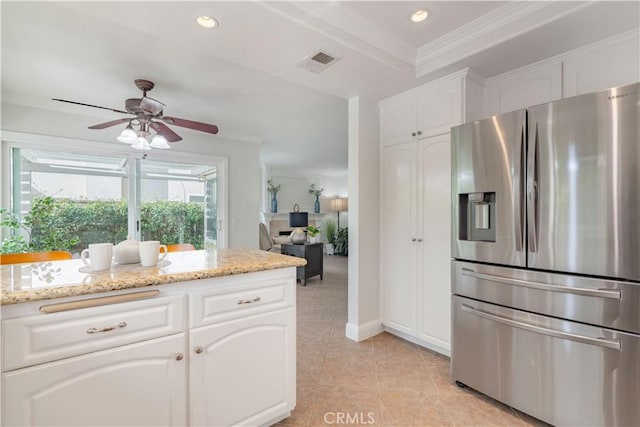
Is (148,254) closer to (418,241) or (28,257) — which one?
(28,257)

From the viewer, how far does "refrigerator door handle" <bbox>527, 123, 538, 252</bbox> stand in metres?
1.59

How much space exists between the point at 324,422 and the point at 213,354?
0.81 m

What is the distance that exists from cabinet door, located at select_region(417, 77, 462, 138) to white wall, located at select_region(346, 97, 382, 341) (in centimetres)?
48

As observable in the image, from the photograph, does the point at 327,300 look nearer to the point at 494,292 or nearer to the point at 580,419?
the point at 494,292

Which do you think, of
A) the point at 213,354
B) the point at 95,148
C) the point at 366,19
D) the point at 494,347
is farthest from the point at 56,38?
the point at 494,347

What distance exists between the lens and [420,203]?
2555mm

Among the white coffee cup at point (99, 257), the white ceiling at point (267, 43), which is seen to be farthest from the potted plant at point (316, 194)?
the white coffee cup at point (99, 257)

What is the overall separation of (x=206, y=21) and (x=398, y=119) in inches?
69.0

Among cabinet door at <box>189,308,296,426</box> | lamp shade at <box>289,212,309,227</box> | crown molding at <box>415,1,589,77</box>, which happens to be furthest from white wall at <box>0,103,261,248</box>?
cabinet door at <box>189,308,296,426</box>

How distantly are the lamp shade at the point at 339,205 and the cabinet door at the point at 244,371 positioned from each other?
298 inches

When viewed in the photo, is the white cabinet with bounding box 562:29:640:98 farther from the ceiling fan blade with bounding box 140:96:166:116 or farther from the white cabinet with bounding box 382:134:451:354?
the ceiling fan blade with bounding box 140:96:166:116

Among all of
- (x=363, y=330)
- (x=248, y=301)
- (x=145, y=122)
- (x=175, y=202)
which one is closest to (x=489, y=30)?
(x=248, y=301)

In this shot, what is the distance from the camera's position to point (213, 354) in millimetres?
1349

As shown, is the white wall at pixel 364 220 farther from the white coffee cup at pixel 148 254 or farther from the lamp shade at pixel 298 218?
the lamp shade at pixel 298 218
